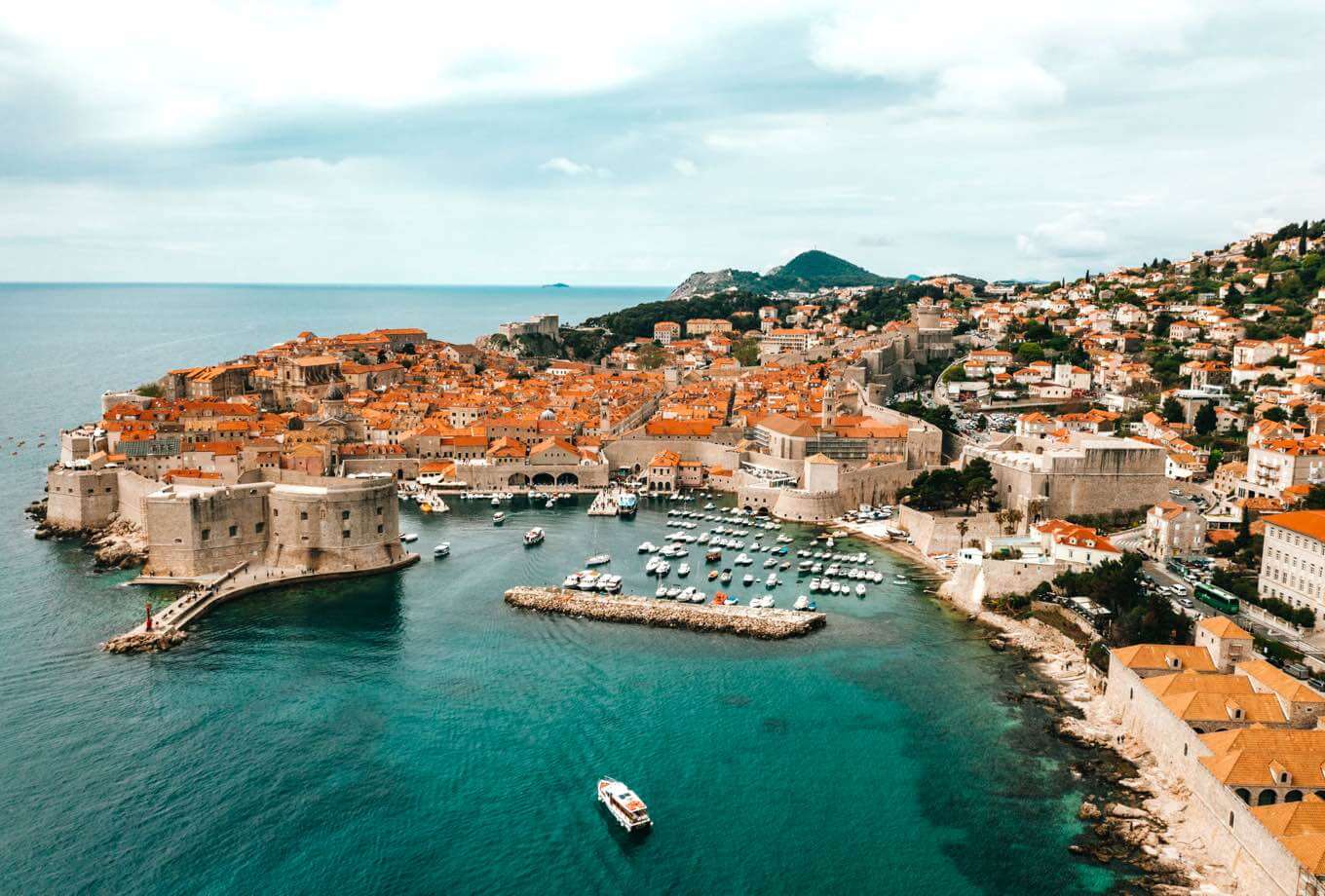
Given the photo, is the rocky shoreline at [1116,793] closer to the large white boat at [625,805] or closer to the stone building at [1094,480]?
the large white boat at [625,805]

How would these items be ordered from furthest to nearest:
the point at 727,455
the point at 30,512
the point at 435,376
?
the point at 435,376 → the point at 727,455 → the point at 30,512

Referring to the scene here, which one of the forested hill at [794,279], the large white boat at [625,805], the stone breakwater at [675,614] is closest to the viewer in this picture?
the large white boat at [625,805]

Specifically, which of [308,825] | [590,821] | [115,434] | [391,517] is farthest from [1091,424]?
[115,434]

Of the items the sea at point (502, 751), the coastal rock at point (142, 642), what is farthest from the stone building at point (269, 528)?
the coastal rock at point (142, 642)

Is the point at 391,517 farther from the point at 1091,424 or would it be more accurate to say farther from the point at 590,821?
the point at 1091,424

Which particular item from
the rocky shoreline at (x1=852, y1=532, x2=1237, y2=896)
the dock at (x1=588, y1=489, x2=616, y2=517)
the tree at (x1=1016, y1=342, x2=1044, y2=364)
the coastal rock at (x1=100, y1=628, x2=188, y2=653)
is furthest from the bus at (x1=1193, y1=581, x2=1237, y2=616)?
the tree at (x1=1016, y1=342, x2=1044, y2=364)

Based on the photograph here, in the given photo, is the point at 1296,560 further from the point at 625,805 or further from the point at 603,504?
the point at 603,504
